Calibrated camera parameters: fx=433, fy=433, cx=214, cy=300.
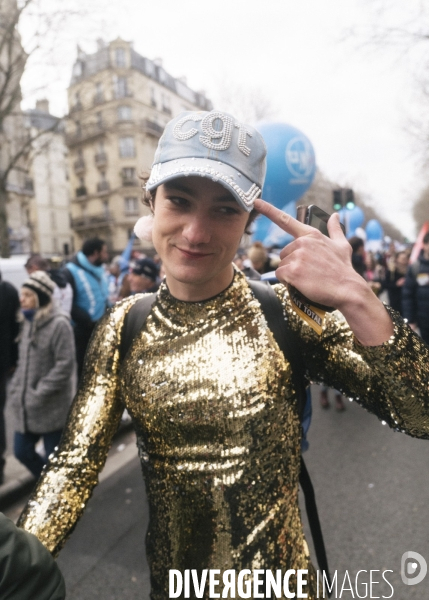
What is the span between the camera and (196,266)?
1142mm

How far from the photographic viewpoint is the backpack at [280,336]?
3.81 ft

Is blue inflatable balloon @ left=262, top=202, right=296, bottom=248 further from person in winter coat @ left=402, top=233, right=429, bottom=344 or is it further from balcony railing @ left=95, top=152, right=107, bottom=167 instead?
balcony railing @ left=95, top=152, right=107, bottom=167

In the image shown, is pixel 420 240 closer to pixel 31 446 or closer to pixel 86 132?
pixel 31 446

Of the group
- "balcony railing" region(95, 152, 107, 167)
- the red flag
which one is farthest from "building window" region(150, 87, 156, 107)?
the red flag

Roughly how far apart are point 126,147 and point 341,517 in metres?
39.7

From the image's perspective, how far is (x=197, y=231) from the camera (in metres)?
1.09

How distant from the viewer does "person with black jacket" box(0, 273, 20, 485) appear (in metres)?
3.67

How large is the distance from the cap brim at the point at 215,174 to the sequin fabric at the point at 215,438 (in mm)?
295

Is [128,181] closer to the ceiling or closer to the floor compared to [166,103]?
closer to the floor

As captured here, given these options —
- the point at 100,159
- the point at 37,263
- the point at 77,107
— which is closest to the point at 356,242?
the point at 37,263

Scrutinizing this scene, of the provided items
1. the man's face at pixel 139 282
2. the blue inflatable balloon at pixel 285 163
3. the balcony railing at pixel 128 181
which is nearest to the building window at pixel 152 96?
the balcony railing at pixel 128 181

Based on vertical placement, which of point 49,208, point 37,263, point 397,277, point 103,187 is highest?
point 103,187

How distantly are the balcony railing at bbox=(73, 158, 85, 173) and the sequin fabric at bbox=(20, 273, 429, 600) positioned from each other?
4383 centimetres

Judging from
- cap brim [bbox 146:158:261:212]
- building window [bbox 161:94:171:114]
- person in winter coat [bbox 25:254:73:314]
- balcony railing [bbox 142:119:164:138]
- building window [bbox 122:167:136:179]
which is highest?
building window [bbox 161:94:171:114]
